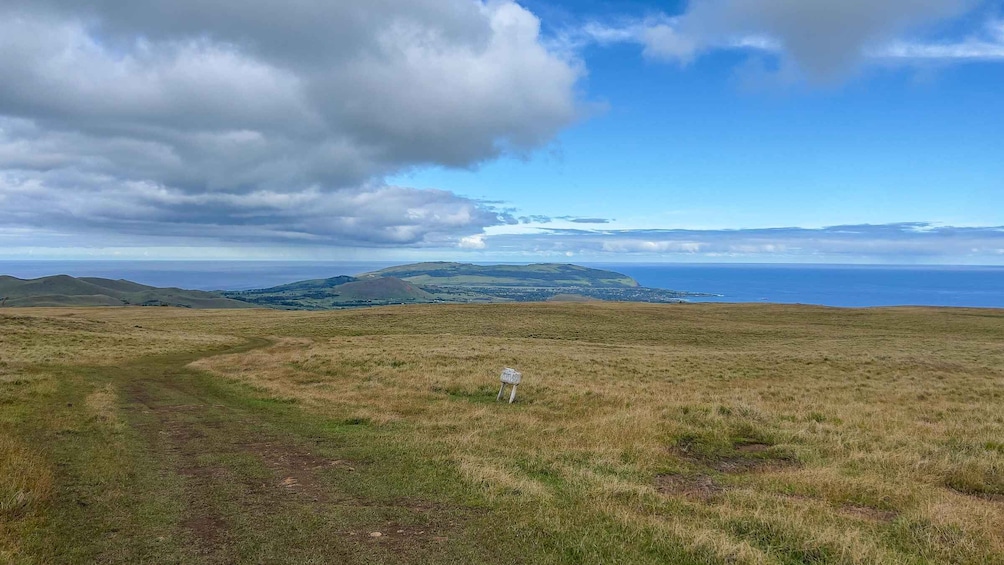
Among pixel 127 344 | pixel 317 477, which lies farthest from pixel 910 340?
pixel 127 344

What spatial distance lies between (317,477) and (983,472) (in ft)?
42.8

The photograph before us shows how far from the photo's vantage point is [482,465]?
10.3m

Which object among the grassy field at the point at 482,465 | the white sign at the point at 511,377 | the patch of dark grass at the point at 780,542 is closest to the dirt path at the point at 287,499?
the grassy field at the point at 482,465

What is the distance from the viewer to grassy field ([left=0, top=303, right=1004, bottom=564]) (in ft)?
22.4

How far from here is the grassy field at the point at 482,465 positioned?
6.83 m

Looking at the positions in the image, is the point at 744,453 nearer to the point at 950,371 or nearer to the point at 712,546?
the point at 712,546

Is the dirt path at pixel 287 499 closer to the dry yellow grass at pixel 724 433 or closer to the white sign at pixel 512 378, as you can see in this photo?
the dry yellow grass at pixel 724 433

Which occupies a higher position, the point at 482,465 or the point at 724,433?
the point at 482,465

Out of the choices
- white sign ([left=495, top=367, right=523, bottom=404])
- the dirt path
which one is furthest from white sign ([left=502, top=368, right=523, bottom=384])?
the dirt path

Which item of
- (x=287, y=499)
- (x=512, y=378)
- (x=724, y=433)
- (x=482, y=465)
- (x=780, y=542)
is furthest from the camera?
(x=512, y=378)

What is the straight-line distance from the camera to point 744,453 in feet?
41.3

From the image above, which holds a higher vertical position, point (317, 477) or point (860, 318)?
Answer: point (317, 477)

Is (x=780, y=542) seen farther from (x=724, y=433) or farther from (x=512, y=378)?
(x=512, y=378)

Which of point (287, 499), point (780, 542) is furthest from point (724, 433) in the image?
point (287, 499)
